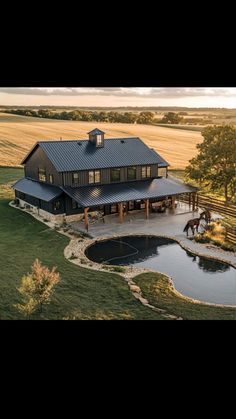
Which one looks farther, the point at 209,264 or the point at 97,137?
the point at 97,137

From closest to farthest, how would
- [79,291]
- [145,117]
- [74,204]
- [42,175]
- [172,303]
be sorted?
[172,303]
[79,291]
[74,204]
[42,175]
[145,117]

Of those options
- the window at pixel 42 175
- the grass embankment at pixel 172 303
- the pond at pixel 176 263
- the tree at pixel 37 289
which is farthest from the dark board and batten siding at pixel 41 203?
the tree at pixel 37 289

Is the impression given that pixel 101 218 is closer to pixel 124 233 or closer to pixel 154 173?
pixel 124 233

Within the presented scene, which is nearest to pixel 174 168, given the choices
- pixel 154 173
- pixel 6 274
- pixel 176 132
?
pixel 176 132

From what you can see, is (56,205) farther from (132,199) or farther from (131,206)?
(131,206)

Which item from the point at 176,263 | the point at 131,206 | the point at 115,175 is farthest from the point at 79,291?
the point at 115,175

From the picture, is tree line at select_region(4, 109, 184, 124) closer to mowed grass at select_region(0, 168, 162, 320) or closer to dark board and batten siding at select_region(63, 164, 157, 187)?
dark board and batten siding at select_region(63, 164, 157, 187)

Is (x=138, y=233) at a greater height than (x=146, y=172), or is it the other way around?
(x=146, y=172)
